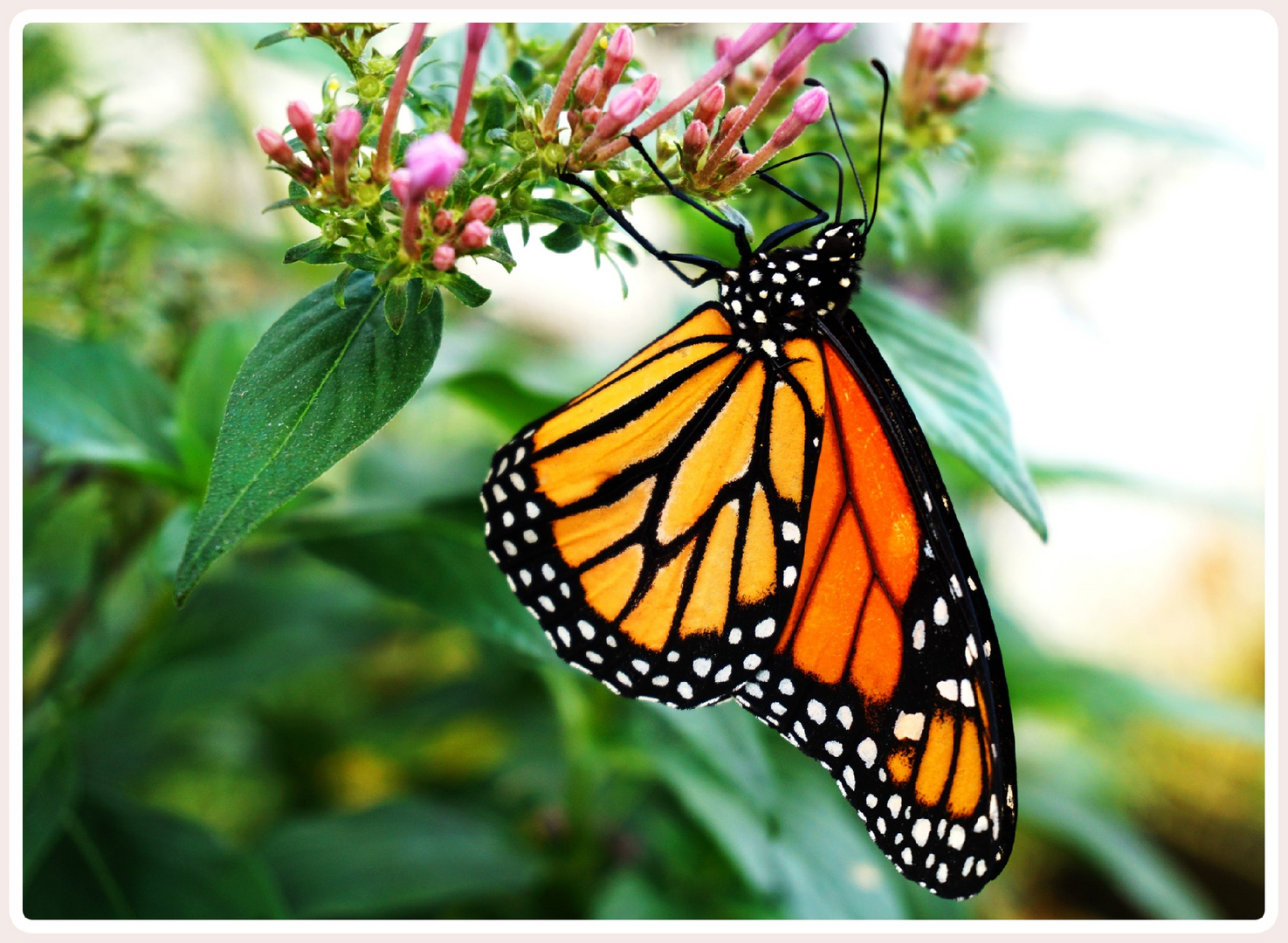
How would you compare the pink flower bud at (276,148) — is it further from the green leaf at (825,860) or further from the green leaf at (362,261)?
the green leaf at (825,860)

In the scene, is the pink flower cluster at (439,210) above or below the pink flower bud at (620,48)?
below

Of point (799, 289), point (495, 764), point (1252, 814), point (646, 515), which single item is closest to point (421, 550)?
point (646, 515)

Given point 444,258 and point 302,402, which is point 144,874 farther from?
point 444,258

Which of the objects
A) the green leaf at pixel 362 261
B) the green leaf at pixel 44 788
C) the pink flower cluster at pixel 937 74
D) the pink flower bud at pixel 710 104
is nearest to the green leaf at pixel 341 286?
the green leaf at pixel 362 261

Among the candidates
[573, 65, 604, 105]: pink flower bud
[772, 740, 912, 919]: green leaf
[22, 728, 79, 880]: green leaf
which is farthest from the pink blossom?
[22, 728, 79, 880]: green leaf

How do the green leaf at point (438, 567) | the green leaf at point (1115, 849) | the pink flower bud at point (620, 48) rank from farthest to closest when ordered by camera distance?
the green leaf at point (1115, 849) → the green leaf at point (438, 567) → the pink flower bud at point (620, 48)

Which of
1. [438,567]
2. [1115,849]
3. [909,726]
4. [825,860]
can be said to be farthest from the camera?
[1115,849]

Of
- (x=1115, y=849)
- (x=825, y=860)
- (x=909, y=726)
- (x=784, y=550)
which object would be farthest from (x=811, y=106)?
(x=1115, y=849)

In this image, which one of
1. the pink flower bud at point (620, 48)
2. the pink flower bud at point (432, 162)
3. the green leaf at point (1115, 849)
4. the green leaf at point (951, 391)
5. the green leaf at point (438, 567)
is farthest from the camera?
the green leaf at point (1115, 849)
